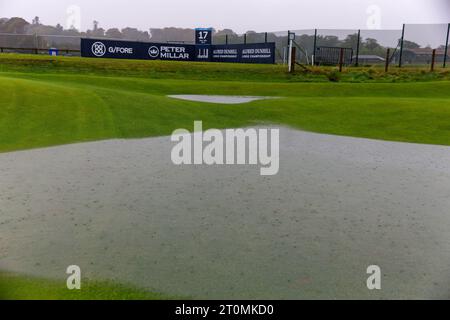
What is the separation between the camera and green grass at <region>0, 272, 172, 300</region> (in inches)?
131

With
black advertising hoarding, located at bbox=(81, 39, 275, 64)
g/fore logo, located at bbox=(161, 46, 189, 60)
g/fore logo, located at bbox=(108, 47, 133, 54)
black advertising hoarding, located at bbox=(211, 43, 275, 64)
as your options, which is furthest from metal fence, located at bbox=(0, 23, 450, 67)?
g/fore logo, located at bbox=(161, 46, 189, 60)

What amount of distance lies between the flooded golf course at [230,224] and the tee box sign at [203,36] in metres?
30.5

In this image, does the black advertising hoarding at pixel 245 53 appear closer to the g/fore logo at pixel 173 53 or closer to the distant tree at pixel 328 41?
the g/fore logo at pixel 173 53

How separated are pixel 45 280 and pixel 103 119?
25.5 ft

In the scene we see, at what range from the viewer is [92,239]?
4.41 metres

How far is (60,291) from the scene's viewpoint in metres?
3.40

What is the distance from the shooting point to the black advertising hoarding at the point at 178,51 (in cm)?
3338

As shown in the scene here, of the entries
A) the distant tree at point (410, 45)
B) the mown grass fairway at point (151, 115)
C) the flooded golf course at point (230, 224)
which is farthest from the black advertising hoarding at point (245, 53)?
the flooded golf course at point (230, 224)

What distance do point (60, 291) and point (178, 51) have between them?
3378 cm

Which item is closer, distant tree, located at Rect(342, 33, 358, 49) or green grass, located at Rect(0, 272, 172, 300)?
green grass, located at Rect(0, 272, 172, 300)

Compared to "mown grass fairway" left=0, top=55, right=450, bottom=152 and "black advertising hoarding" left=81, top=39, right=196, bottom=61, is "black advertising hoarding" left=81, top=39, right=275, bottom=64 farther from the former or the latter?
"mown grass fairway" left=0, top=55, right=450, bottom=152

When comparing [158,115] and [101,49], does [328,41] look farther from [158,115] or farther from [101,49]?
[158,115]

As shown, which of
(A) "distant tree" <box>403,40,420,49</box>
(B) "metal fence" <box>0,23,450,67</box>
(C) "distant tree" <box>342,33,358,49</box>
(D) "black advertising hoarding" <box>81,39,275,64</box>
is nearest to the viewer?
(B) "metal fence" <box>0,23,450,67</box>

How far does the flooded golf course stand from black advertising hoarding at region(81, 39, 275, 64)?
88.8 ft
